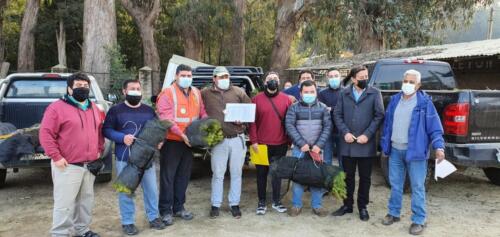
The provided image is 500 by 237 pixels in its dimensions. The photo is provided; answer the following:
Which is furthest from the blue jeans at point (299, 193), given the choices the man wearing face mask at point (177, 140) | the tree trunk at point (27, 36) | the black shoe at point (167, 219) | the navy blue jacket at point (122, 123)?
the tree trunk at point (27, 36)

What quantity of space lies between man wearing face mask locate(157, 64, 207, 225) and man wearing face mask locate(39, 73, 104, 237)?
82 centimetres

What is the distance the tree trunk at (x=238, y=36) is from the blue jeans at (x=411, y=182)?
1771 cm

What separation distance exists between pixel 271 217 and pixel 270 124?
1.12 meters

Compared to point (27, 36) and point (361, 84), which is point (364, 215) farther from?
point (27, 36)

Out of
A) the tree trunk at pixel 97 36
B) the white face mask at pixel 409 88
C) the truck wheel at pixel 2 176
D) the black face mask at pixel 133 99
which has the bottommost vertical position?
the truck wheel at pixel 2 176

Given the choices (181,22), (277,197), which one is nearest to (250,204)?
(277,197)

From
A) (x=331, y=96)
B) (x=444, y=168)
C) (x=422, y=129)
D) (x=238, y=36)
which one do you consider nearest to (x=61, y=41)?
(x=238, y=36)

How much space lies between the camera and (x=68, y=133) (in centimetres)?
418

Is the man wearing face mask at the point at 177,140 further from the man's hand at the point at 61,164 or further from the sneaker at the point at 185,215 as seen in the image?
the man's hand at the point at 61,164

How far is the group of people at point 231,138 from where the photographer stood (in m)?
4.27

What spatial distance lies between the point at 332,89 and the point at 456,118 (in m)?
1.60

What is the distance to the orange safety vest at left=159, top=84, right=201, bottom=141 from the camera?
4930mm

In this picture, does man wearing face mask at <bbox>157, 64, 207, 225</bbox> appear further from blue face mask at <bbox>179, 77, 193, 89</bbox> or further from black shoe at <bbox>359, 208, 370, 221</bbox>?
black shoe at <bbox>359, 208, 370, 221</bbox>

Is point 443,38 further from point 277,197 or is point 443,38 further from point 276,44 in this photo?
point 277,197
